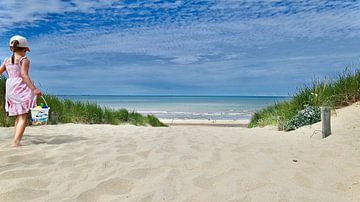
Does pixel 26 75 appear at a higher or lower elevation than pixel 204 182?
higher

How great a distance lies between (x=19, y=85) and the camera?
4473 millimetres

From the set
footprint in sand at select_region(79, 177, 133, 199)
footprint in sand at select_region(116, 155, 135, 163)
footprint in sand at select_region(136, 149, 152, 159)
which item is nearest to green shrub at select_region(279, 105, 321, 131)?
footprint in sand at select_region(136, 149, 152, 159)

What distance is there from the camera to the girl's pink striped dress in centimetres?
444

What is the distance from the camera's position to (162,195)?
2.46 m

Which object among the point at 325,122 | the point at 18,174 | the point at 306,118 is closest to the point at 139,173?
the point at 18,174

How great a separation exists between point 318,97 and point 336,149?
14.7ft

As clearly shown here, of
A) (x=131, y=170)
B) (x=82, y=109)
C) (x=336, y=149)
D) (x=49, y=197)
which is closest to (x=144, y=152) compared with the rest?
(x=131, y=170)

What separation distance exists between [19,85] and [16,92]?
0.11 metres

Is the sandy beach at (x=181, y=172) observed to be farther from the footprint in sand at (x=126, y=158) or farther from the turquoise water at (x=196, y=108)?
the turquoise water at (x=196, y=108)

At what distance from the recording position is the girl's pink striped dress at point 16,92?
444cm

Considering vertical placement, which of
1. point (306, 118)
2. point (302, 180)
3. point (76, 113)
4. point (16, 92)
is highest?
point (16, 92)

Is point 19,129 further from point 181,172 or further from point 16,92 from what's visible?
point 181,172

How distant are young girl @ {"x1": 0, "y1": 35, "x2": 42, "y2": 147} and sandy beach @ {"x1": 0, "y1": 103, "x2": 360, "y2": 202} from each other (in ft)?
1.58

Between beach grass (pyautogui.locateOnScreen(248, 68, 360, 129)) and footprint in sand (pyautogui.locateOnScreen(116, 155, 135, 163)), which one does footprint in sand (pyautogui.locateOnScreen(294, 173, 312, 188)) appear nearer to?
footprint in sand (pyautogui.locateOnScreen(116, 155, 135, 163))
